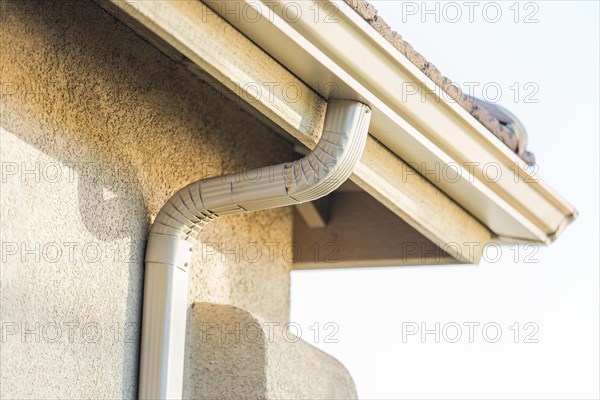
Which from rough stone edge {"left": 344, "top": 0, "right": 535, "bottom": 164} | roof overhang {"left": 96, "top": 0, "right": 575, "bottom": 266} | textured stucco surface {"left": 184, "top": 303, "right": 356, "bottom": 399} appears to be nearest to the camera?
roof overhang {"left": 96, "top": 0, "right": 575, "bottom": 266}

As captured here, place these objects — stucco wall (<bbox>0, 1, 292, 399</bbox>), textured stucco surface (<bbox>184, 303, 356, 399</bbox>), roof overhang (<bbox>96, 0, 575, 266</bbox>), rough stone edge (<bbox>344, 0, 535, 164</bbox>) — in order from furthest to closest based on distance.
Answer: textured stucco surface (<bbox>184, 303, 356, 399</bbox>) < rough stone edge (<bbox>344, 0, 535, 164</bbox>) < roof overhang (<bbox>96, 0, 575, 266</bbox>) < stucco wall (<bbox>0, 1, 292, 399</bbox>)

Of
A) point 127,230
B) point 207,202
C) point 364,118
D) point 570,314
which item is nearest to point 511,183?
point 364,118

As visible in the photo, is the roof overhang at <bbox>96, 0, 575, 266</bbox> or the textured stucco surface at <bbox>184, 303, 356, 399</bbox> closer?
the roof overhang at <bbox>96, 0, 575, 266</bbox>

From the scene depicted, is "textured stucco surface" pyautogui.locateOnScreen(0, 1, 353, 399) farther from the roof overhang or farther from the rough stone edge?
the rough stone edge

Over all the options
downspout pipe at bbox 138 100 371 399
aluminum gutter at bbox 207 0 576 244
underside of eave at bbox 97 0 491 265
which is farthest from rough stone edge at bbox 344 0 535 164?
underside of eave at bbox 97 0 491 265

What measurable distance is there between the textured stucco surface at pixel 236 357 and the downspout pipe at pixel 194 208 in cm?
35

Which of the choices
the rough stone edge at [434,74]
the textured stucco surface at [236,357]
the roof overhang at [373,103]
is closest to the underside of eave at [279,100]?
the roof overhang at [373,103]

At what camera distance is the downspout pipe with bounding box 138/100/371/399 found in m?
4.95

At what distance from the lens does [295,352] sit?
585 centimetres

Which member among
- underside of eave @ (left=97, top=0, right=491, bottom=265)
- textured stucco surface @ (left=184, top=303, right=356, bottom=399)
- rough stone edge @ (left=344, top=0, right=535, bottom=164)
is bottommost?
textured stucco surface @ (left=184, top=303, right=356, bottom=399)

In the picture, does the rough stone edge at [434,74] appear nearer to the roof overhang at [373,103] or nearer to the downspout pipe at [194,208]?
the roof overhang at [373,103]

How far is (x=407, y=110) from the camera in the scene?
5.25m

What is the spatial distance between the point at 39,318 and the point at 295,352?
6.05 ft

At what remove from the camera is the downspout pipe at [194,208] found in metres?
4.95
